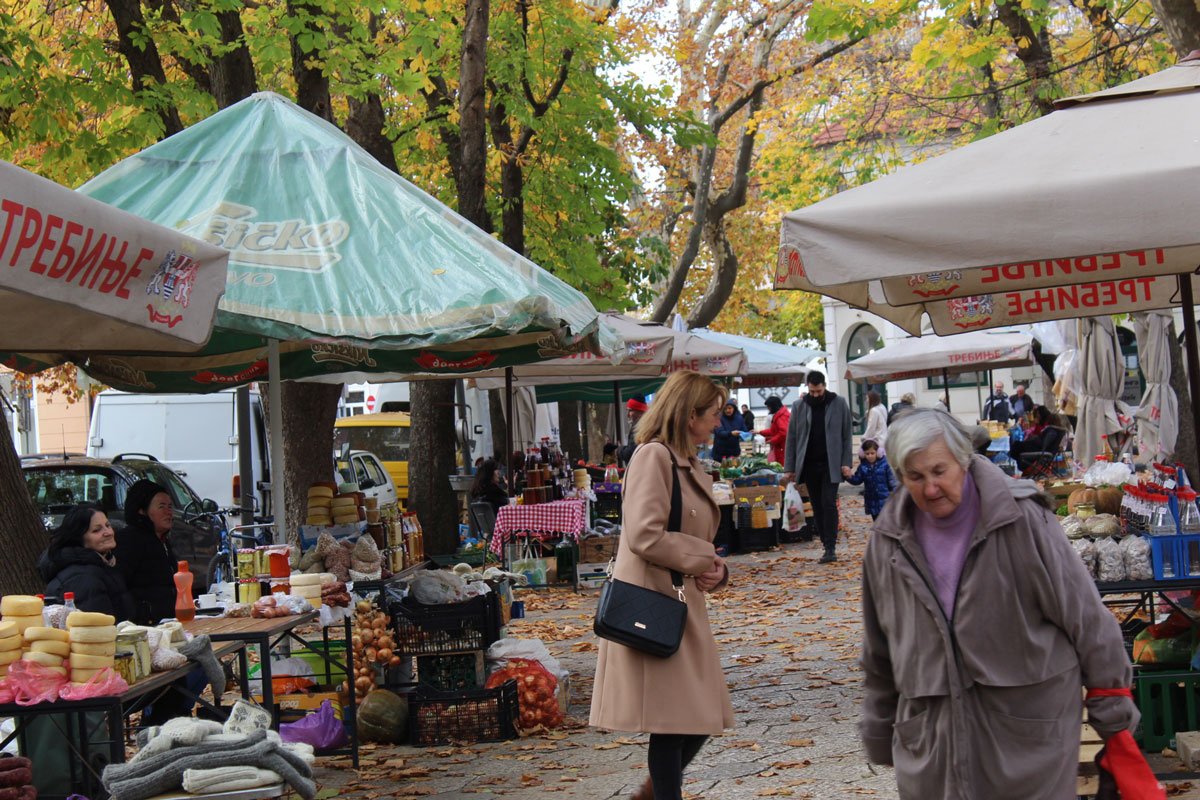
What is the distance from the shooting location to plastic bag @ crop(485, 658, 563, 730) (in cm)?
861

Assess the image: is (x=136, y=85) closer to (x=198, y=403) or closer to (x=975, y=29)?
(x=198, y=403)

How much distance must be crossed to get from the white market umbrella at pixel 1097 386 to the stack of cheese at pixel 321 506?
793 centimetres

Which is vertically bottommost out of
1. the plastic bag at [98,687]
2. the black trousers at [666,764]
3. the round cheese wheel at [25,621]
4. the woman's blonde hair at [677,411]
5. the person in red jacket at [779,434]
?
the black trousers at [666,764]

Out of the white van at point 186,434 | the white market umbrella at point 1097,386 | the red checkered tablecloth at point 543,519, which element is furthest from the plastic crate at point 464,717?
the white van at point 186,434

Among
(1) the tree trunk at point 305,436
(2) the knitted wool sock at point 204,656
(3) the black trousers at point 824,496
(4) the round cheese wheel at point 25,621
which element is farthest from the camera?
(3) the black trousers at point 824,496

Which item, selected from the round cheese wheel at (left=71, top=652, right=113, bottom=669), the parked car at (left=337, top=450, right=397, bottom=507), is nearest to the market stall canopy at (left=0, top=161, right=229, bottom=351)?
the round cheese wheel at (left=71, top=652, right=113, bottom=669)

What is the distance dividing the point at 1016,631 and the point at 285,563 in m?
5.06

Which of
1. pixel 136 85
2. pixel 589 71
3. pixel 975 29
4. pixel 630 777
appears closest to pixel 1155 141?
pixel 630 777

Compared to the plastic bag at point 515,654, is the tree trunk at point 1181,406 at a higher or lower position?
higher

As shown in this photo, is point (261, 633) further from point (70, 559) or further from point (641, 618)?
point (641, 618)

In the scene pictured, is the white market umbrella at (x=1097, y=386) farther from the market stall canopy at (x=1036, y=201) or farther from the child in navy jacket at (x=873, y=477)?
the market stall canopy at (x=1036, y=201)

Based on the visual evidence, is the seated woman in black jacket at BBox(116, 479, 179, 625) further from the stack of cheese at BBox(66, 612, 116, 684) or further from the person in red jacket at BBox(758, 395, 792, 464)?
the person in red jacket at BBox(758, 395, 792, 464)

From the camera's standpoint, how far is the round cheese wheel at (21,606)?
17.7 ft

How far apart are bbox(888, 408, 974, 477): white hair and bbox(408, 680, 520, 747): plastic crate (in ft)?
16.6
